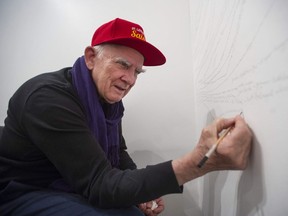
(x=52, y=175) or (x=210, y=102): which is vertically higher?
(x=210, y=102)

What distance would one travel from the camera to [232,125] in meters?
0.50

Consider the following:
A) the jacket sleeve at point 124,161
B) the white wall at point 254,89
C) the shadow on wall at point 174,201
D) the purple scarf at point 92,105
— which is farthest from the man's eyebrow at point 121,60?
the shadow on wall at point 174,201

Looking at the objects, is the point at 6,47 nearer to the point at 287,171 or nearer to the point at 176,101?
the point at 176,101

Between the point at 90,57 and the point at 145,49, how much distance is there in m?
0.21

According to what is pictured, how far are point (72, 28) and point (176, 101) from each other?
2.29 feet

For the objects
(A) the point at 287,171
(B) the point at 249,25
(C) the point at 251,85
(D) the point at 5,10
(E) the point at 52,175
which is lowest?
(E) the point at 52,175

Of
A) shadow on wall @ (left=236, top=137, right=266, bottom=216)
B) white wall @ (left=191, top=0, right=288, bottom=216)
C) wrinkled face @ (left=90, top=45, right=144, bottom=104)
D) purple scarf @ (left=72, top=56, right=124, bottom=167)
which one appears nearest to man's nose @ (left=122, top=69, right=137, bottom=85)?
wrinkled face @ (left=90, top=45, right=144, bottom=104)

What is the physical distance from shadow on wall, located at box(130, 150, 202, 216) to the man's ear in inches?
23.6

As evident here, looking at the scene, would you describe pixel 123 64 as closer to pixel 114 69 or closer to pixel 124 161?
pixel 114 69

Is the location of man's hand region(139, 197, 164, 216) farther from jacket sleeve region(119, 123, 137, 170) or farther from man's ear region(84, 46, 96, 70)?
man's ear region(84, 46, 96, 70)

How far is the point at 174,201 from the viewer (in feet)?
3.69

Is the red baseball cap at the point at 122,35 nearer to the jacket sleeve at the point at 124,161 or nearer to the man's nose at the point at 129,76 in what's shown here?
the man's nose at the point at 129,76

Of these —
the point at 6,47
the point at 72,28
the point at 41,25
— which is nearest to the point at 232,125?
the point at 72,28

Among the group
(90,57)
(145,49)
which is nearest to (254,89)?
(145,49)
